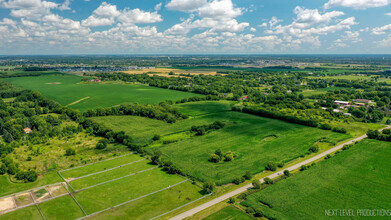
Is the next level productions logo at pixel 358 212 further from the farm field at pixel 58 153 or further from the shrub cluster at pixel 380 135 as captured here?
the farm field at pixel 58 153

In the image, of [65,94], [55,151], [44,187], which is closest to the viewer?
[44,187]

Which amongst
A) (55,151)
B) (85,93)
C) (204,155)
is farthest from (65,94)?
(204,155)

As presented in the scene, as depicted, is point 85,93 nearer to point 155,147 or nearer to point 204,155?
point 155,147

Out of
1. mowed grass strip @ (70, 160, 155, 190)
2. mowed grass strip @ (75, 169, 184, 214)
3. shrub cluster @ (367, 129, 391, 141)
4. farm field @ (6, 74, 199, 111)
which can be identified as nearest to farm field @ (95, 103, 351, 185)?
mowed grass strip @ (75, 169, 184, 214)

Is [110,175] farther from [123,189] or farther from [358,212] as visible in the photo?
[358,212]

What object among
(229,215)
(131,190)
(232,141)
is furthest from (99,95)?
(229,215)

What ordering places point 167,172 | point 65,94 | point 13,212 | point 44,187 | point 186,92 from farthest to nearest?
point 186,92, point 65,94, point 167,172, point 44,187, point 13,212
